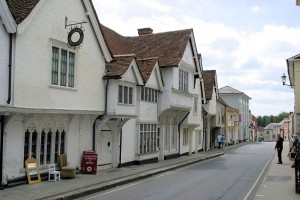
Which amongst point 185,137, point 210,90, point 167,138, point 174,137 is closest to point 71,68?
point 167,138

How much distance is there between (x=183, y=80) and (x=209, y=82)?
48.4 ft

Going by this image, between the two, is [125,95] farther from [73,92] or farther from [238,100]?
[238,100]

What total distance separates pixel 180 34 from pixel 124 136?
37.5ft

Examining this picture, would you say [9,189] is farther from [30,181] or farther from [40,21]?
[40,21]

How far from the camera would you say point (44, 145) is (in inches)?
619

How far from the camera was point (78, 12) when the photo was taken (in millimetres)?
17484

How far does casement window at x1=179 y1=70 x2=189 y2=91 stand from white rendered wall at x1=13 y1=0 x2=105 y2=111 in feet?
34.0

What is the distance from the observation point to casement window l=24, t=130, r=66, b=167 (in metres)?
14.8

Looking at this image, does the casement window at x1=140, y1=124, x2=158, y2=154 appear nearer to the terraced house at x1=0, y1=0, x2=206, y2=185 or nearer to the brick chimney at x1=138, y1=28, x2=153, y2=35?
the terraced house at x1=0, y1=0, x2=206, y2=185

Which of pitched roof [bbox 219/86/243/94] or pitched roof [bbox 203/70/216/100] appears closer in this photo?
pitched roof [bbox 203/70/216/100]

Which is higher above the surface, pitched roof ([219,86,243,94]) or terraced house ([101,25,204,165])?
pitched roof ([219,86,243,94])

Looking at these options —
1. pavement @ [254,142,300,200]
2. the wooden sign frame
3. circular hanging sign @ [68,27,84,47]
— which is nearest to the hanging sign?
circular hanging sign @ [68,27,84,47]

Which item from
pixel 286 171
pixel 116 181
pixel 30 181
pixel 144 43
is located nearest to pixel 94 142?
pixel 116 181

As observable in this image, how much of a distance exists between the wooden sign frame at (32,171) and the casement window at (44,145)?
229 mm
